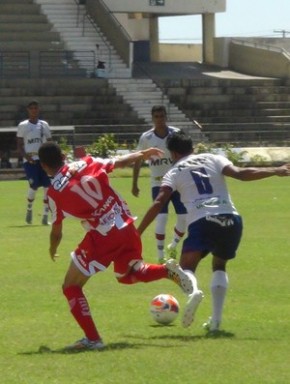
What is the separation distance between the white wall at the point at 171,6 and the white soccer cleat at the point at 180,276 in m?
44.6

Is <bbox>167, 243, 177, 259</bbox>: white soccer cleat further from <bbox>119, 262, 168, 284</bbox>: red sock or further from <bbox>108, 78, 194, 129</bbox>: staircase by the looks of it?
<bbox>108, 78, 194, 129</bbox>: staircase

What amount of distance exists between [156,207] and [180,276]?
1.99ft

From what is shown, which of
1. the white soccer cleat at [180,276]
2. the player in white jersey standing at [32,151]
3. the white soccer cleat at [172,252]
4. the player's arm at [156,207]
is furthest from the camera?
the player in white jersey standing at [32,151]

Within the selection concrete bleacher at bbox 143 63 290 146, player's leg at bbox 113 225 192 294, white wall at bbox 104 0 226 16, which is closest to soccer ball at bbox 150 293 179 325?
player's leg at bbox 113 225 192 294

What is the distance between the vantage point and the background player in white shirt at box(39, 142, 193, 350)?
9617 millimetres

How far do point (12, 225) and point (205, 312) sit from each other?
34.5ft

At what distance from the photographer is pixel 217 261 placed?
10.4 m

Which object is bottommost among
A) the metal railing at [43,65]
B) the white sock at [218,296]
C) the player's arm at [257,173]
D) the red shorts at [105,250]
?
the metal railing at [43,65]

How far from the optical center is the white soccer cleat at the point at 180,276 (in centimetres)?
982

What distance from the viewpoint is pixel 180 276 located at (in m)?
9.88

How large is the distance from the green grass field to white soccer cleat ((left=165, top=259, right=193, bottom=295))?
0.43 meters

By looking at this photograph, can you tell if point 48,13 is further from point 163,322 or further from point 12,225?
point 163,322

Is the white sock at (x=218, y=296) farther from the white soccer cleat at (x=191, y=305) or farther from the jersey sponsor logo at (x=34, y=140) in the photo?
the jersey sponsor logo at (x=34, y=140)

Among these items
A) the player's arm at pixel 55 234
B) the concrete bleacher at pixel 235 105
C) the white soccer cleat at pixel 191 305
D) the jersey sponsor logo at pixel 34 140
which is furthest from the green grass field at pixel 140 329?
the concrete bleacher at pixel 235 105
